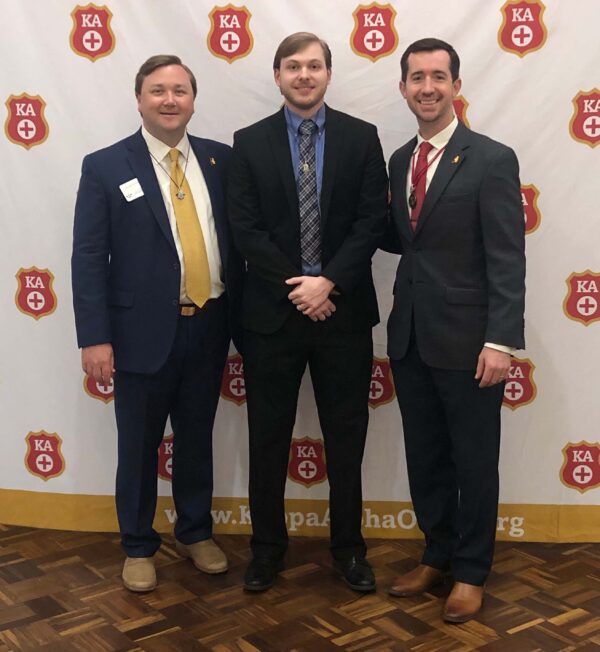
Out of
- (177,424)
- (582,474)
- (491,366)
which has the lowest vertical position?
(582,474)

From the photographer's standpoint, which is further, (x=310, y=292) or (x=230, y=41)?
(x=230, y=41)

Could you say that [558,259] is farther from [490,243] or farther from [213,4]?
[213,4]

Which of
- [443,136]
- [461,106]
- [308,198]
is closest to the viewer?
[443,136]

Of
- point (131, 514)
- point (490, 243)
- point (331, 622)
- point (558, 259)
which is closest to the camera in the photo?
point (490, 243)

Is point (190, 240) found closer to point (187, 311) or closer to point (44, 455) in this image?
point (187, 311)

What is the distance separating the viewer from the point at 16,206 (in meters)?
3.29

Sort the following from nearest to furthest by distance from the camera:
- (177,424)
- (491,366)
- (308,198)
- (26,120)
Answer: (491,366) < (308,198) < (177,424) < (26,120)

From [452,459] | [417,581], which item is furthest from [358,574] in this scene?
[452,459]

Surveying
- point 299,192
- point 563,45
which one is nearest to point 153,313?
point 299,192

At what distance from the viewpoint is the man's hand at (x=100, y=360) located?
9.15 feet

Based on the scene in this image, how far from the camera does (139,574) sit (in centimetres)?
292

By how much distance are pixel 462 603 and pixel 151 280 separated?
1.39 metres

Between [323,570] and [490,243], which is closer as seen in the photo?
[490,243]

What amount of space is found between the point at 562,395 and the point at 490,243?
98cm
